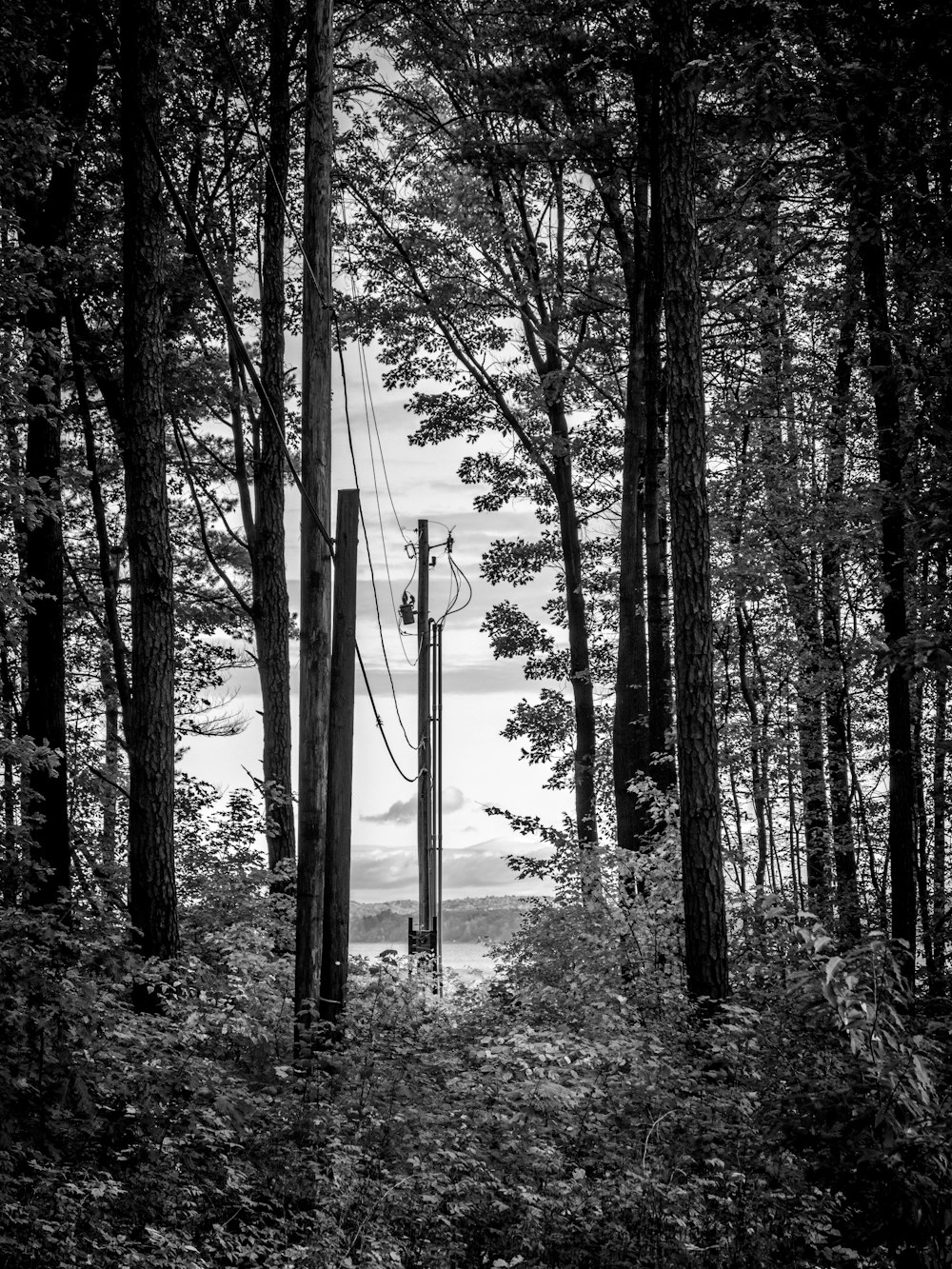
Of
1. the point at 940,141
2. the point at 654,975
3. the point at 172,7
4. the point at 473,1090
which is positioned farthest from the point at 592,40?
the point at 473,1090

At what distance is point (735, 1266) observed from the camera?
4.77 meters

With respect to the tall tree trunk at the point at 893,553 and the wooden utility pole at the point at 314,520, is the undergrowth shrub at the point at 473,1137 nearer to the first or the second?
the wooden utility pole at the point at 314,520

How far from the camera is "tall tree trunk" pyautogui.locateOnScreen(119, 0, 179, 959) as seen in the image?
9516 mm

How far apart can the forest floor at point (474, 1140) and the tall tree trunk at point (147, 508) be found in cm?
147

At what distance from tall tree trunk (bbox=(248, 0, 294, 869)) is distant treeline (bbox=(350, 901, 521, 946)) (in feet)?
37.0

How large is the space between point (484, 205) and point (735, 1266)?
1520 centimetres

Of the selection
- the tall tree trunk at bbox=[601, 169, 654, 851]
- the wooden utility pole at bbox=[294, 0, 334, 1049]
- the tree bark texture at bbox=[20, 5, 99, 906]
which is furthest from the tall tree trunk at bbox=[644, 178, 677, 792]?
the tree bark texture at bbox=[20, 5, 99, 906]

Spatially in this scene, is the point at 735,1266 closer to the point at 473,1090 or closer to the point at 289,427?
the point at 473,1090

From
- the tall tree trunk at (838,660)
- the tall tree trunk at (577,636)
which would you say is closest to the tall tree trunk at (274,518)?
the tall tree trunk at (577,636)

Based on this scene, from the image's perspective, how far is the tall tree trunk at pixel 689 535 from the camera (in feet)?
28.5

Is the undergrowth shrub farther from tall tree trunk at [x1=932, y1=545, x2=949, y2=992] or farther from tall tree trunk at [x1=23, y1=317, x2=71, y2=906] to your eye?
tall tree trunk at [x1=23, y1=317, x2=71, y2=906]

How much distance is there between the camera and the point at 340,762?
29.2 feet

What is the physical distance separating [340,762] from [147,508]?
122 inches

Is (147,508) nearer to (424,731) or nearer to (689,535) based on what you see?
(689,535)
